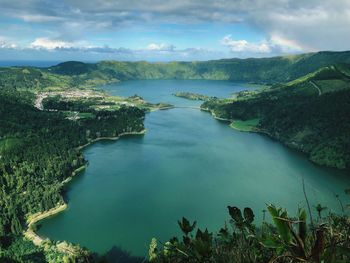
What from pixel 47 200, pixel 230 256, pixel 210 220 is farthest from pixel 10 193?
pixel 230 256

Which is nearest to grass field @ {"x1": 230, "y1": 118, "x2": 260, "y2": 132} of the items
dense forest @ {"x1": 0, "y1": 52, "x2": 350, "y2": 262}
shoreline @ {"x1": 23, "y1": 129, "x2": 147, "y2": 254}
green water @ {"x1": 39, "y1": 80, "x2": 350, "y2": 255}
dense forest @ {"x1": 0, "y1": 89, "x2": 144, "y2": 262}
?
dense forest @ {"x1": 0, "y1": 52, "x2": 350, "y2": 262}

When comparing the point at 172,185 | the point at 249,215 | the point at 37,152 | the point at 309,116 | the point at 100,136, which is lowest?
the point at 172,185

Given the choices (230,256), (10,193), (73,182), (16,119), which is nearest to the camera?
(230,256)

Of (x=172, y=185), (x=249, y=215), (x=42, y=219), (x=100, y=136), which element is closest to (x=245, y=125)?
(x=100, y=136)

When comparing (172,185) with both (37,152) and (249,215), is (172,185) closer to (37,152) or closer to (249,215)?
(37,152)

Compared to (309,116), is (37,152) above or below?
below

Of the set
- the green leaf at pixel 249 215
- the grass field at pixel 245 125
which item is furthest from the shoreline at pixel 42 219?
the grass field at pixel 245 125

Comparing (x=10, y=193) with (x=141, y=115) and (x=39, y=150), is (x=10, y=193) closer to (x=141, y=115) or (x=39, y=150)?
(x=39, y=150)
